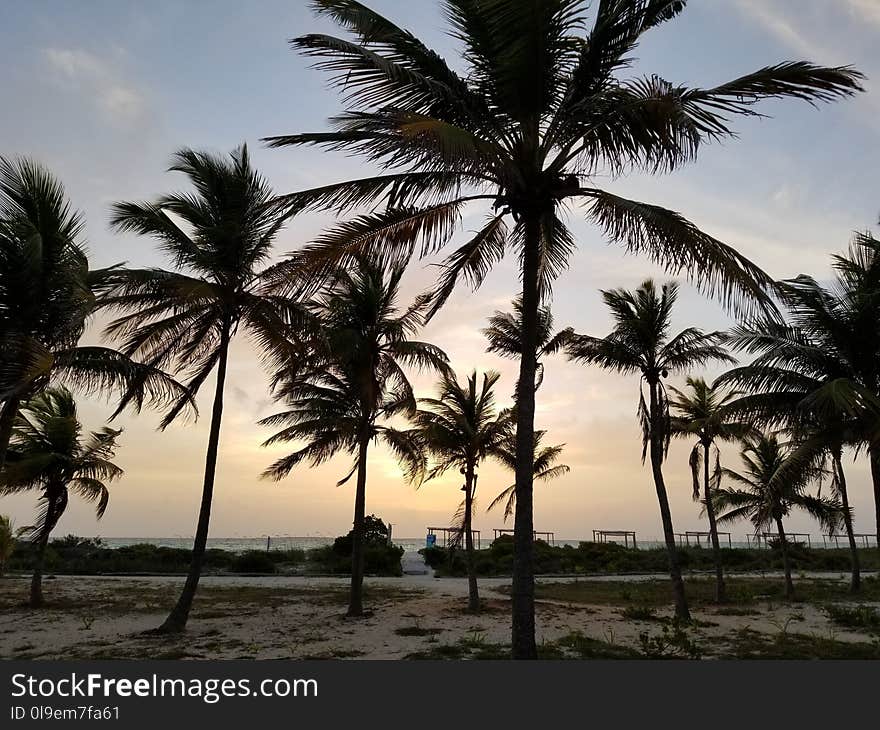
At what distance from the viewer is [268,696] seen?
5551 mm

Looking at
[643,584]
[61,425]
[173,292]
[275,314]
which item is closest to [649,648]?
[275,314]

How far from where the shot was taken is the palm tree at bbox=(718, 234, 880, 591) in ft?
44.3

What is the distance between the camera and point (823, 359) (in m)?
14.1

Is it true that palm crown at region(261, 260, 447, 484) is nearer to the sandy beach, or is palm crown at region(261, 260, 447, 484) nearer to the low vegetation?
the sandy beach

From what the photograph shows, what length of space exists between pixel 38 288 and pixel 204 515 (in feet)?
17.5

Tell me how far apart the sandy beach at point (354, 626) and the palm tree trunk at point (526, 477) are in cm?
296

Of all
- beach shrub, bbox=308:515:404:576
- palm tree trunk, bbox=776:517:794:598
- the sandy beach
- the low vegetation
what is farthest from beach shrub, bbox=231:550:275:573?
palm tree trunk, bbox=776:517:794:598

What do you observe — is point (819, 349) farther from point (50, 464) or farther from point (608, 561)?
point (608, 561)

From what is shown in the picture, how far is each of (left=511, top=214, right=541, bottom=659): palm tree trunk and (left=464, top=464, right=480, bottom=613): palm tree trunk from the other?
Result: 8.59m

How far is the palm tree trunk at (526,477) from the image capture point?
7.31 m

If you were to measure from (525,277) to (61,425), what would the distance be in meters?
14.2

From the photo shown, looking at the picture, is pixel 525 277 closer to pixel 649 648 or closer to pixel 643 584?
pixel 649 648

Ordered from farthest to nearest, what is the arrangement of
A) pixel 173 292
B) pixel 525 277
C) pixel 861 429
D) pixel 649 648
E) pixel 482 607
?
pixel 482 607 < pixel 861 429 < pixel 173 292 < pixel 649 648 < pixel 525 277

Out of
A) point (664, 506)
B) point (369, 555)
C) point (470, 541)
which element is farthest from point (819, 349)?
point (369, 555)
